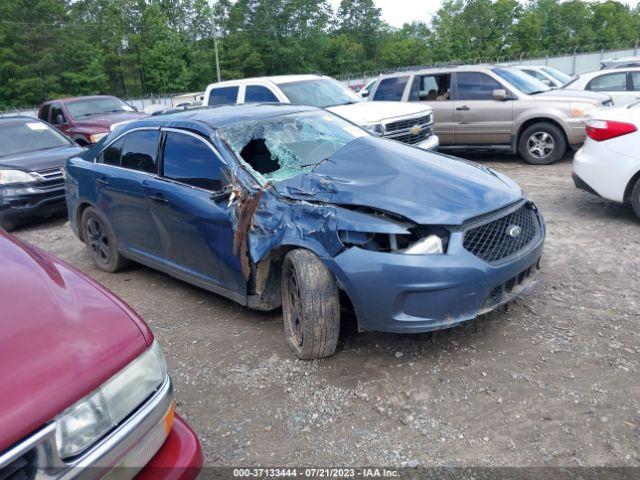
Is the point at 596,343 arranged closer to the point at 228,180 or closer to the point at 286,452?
the point at 286,452

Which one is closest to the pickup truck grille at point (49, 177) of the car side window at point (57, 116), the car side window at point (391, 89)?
the car side window at point (57, 116)

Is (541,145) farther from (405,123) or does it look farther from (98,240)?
(98,240)

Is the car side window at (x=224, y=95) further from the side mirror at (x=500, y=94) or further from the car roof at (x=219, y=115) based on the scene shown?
the car roof at (x=219, y=115)

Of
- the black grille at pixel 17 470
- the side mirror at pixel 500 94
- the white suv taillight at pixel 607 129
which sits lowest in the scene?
the black grille at pixel 17 470

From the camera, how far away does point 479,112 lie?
9812 mm

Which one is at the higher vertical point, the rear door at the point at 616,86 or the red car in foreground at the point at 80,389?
the rear door at the point at 616,86

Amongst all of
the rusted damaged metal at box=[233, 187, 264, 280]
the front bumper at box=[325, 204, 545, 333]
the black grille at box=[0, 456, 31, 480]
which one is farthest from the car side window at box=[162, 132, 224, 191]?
the black grille at box=[0, 456, 31, 480]

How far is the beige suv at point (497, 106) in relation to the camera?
909 cm

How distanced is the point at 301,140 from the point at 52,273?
252 centimetres

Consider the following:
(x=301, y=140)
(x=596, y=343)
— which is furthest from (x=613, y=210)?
(x=301, y=140)

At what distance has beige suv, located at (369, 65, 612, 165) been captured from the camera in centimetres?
909

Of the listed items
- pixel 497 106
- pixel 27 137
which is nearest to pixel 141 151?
pixel 27 137

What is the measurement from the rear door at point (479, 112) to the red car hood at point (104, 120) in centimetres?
649

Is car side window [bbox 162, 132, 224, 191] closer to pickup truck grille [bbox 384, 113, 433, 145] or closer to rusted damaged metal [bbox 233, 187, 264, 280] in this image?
rusted damaged metal [bbox 233, 187, 264, 280]
